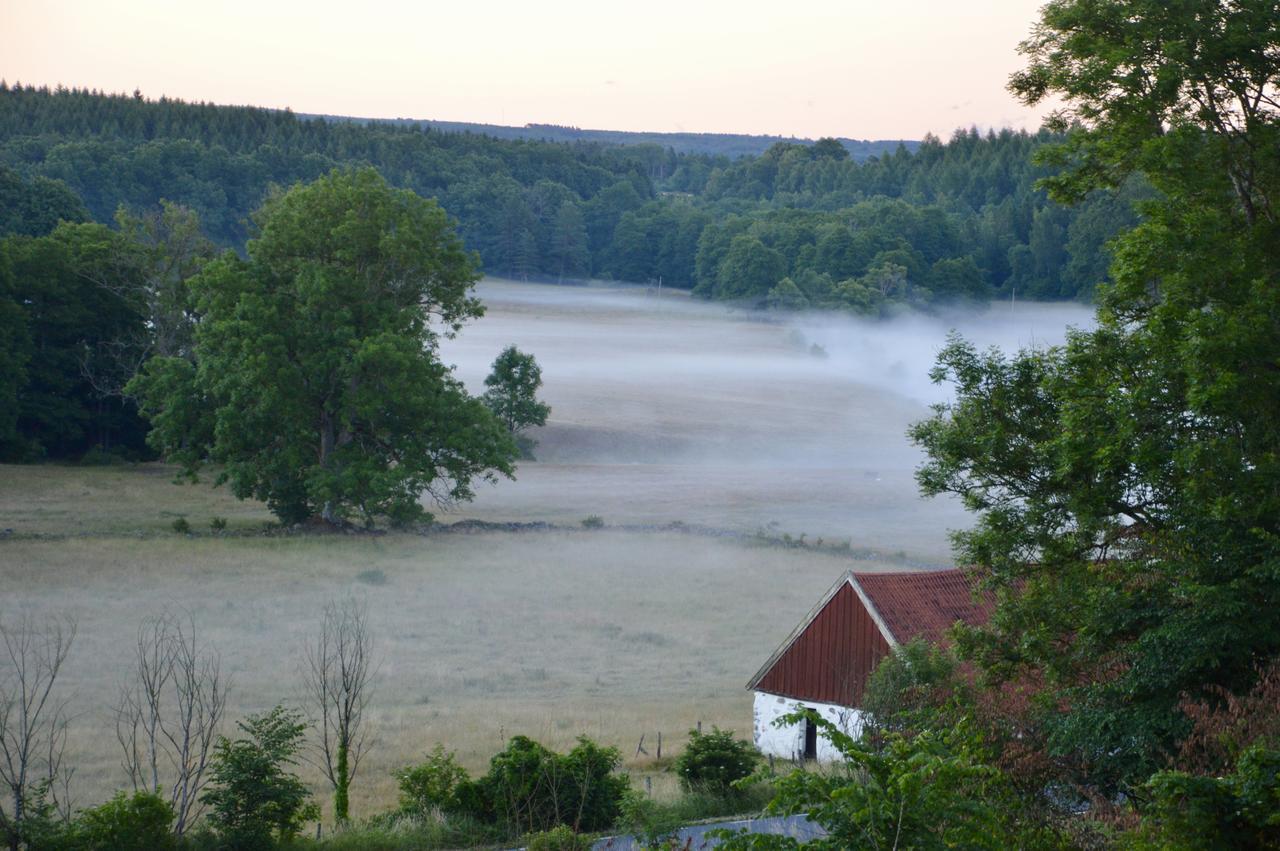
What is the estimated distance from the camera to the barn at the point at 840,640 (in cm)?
2556

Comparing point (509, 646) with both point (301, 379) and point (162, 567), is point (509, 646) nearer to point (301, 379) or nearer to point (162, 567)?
point (162, 567)

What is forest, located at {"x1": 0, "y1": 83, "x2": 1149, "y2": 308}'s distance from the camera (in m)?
141

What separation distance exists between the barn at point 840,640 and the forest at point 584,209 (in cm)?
11694

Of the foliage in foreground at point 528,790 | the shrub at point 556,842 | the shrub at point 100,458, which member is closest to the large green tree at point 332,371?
the shrub at point 100,458

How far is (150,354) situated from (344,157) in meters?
103

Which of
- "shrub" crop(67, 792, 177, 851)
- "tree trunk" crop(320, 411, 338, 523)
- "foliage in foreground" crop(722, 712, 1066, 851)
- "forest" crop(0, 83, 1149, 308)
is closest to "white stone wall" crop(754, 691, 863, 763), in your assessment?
"shrub" crop(67, 792, 177, 851)

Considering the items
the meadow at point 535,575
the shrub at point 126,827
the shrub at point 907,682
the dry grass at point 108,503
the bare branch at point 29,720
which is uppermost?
the shrub at point 907,682

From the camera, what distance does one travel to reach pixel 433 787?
59.2ft

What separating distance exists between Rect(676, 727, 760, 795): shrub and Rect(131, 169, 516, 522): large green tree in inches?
1239

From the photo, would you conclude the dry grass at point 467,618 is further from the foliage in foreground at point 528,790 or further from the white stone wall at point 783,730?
the foliage in foreground at point 528,790

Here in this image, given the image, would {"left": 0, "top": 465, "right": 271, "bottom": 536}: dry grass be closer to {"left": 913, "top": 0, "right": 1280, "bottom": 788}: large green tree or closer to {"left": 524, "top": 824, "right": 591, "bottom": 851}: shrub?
{"left": 524, "top": 824, "right": 591, "bottom": 851}: shrub

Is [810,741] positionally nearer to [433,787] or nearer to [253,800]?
[433,787]

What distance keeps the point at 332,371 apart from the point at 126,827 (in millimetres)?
39568

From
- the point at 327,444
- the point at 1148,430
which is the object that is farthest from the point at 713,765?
the point at 327,444
